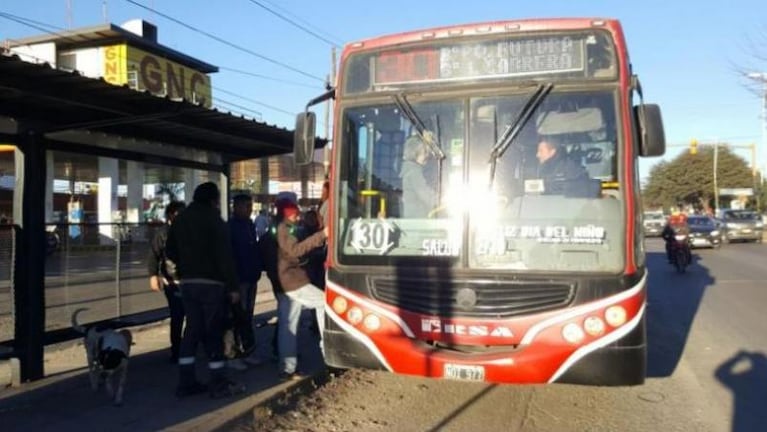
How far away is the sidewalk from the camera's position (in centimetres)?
544

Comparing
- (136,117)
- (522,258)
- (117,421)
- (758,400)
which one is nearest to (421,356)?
(522,258)

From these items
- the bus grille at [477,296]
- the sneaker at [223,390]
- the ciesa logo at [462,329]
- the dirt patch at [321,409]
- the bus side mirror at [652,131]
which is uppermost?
the bus side mirror at [652,131]

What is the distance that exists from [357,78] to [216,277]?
2.05 metres

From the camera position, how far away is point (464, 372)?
5277mm

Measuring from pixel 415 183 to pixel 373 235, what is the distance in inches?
21.0

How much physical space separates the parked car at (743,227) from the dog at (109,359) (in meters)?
32.8

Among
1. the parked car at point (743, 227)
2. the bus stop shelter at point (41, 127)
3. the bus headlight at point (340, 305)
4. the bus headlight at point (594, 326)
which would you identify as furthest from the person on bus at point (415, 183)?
the parked car at point (743, 227)

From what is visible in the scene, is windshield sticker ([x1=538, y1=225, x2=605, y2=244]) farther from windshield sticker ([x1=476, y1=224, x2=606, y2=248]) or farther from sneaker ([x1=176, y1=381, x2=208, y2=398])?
sneaker ([x1=176, y1=381, x2=208, y2=398])

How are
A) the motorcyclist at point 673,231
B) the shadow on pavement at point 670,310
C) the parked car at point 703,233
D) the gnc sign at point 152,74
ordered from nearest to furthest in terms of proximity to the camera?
the shadow on pavement at point 670,310 < the motorcyclist at point 673,231 < the parked car at point 703,233 < the gnc sign at point 152,74

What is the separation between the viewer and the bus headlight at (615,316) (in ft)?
16.9

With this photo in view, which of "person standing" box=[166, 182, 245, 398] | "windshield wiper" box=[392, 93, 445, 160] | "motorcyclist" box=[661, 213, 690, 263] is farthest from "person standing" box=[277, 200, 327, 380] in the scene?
"motorcyclist" box=[661, 213, 690, 263]

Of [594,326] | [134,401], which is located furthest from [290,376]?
[594,326]

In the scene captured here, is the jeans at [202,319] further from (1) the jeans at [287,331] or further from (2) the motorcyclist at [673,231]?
(2) the motorcyclist at [673,231]

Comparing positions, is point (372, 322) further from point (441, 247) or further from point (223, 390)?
point (223, 390)
